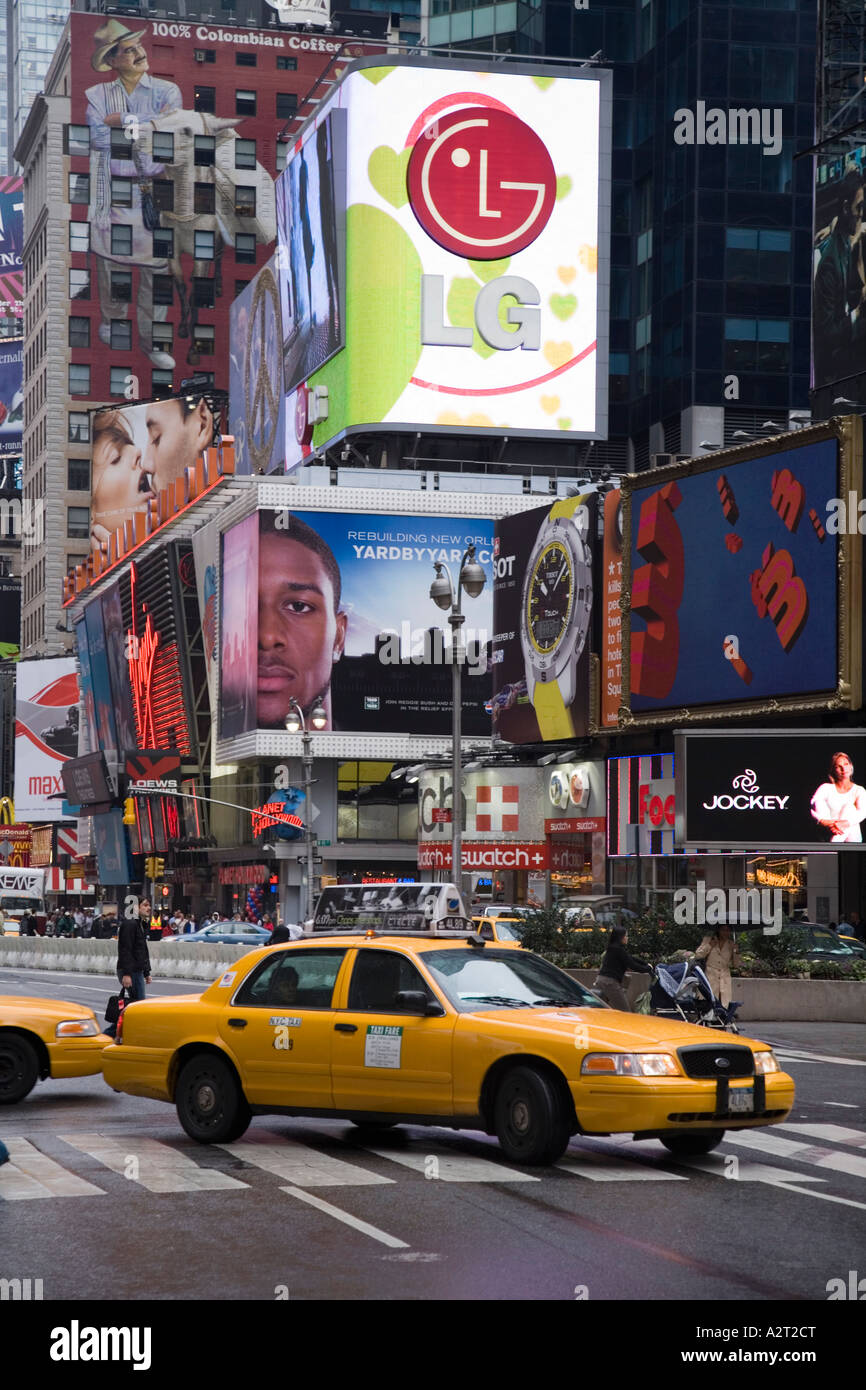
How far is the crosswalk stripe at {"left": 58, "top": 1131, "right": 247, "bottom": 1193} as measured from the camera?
12.5m

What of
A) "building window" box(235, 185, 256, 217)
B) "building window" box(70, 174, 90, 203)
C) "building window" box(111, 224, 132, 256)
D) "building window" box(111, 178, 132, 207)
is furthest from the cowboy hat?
"building window" box(235, 185, 256, 217)

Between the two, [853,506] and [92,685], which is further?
[92,685]

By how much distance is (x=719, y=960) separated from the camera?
85.5 feet

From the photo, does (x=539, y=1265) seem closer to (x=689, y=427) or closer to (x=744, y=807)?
(x=744, y=807)

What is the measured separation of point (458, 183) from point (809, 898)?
40468 millimetres

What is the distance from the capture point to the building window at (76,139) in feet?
453

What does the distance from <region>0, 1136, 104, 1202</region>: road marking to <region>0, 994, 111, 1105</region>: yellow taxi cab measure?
2.98 meters

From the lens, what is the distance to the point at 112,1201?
39.1 feet

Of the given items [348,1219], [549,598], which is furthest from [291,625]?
[348,1219]

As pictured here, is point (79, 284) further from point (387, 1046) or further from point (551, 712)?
point (387, 1046)

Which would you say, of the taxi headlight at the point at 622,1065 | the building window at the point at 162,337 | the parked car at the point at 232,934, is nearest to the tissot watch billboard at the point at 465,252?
the parked car at the point at 232,934

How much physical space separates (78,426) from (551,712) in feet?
261

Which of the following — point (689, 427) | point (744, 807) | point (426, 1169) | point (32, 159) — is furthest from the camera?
point (32, 159)

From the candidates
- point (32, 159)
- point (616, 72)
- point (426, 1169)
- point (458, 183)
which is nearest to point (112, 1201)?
point (426, 1169)
